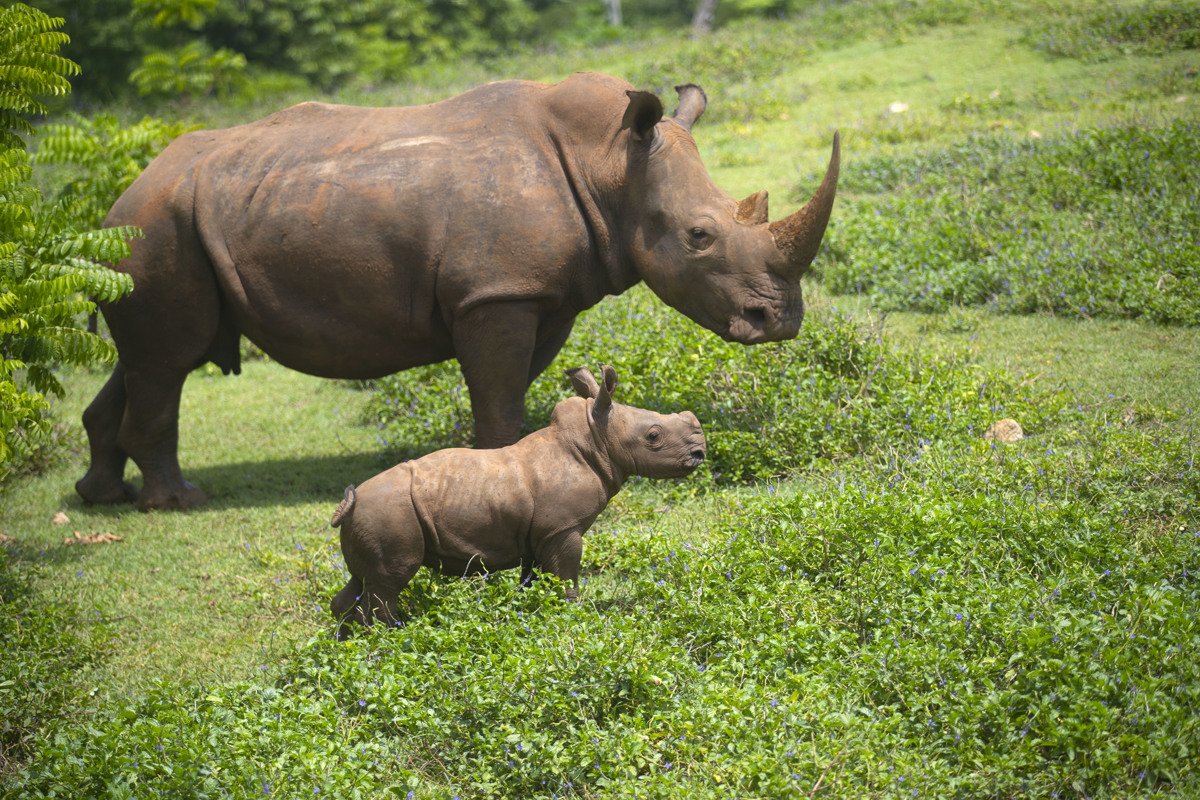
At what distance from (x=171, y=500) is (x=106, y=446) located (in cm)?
68

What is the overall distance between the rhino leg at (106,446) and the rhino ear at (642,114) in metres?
4.04

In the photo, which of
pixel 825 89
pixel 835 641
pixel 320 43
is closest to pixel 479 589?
pixel 835 641

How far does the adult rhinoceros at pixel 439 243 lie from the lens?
7336mm

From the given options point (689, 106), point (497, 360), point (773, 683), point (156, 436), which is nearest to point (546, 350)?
point (497, 360)

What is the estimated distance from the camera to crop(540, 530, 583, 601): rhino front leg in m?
5.85

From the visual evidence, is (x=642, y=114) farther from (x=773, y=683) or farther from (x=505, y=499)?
(x=773, y=683)

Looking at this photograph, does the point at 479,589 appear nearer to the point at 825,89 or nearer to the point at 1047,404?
the point at 1047,404

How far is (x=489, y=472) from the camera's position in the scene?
578 centimetres

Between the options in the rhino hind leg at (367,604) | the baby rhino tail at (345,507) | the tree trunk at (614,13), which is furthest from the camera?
the tree trunk at (614,13)

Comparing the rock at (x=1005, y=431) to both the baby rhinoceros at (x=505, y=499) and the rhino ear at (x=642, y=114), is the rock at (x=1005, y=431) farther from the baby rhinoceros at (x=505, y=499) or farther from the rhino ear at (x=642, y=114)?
the rhino ear at (x=642, y=114)

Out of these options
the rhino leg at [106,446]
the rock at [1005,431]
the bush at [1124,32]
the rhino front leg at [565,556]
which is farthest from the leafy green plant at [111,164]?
the bush at [1124,32]

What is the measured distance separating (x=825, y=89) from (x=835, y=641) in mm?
14565

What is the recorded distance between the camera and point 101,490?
8.74 meters

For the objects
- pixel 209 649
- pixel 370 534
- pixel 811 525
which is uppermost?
pixel 370 534
